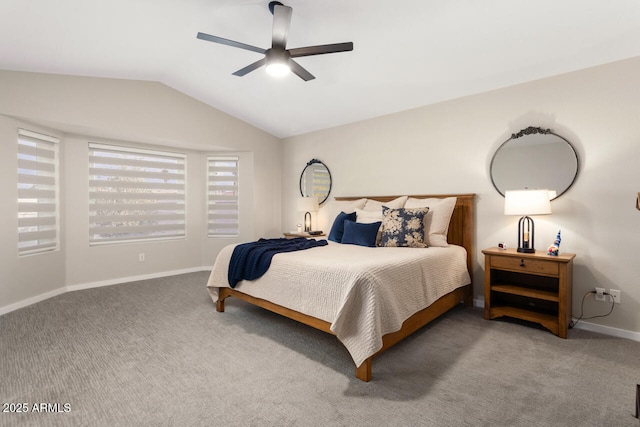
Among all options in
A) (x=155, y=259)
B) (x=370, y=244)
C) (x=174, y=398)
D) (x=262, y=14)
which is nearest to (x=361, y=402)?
(x=174, y=398)

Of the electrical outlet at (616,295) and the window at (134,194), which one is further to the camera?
the window at (134,194)

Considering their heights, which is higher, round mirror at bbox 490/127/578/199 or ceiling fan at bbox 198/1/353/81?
ceiling fan at bbox 198/1/353/81

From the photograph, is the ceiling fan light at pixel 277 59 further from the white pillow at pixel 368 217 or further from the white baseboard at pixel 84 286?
the white baseboard at pixel 84 286

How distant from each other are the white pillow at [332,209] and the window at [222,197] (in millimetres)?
1501

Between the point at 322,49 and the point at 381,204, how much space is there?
214 cm

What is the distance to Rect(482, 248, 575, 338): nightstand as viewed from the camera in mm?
2594

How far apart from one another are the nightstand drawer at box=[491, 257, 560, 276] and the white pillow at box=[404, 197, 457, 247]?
53cm

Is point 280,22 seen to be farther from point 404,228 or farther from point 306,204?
point 306,204

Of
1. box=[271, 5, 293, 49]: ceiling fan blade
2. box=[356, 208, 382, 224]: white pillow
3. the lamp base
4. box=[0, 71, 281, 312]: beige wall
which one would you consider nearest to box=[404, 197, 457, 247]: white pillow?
box=[356, 208, 382, 224]: white pillow

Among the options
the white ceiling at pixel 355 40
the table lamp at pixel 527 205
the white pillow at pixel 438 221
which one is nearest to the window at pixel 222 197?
the white ceiling at pixel 355 40

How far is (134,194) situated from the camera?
4.67 metres

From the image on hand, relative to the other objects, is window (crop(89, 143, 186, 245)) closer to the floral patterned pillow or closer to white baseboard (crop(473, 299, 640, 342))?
the floral patterned pillow

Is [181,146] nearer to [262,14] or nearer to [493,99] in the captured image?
[262,14]

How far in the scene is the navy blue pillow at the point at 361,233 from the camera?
338 cm
